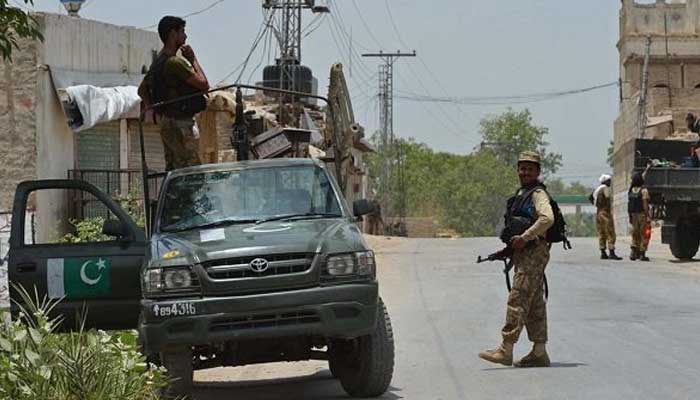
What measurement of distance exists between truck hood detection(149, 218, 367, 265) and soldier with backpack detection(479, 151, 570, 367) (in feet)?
5.71

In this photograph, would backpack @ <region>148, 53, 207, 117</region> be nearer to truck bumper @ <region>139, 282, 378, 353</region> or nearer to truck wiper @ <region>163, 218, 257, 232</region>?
truck wiper @ <region>163, 218, 257, 232</region>

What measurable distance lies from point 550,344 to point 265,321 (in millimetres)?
4238

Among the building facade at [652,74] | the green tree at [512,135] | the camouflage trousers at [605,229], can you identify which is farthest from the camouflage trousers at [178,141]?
the green tree at [512,135]

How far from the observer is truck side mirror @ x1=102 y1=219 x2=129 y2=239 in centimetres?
995

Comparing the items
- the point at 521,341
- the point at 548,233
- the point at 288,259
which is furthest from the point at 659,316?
the point at 288,259

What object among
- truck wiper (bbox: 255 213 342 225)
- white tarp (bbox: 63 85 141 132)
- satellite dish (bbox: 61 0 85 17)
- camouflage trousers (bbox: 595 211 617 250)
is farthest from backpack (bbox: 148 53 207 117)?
satellite dish (bbox: 61 0 85 17)

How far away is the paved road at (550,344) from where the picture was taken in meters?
9.50

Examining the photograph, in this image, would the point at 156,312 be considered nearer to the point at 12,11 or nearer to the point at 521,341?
the point at 12,11

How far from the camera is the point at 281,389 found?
1047cm

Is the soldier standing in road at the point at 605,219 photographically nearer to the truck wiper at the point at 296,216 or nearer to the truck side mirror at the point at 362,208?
the truck side mirror at the point at 362,208

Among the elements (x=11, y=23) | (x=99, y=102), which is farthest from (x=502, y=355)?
(x=99, y=102)

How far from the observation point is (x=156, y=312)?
861 cm

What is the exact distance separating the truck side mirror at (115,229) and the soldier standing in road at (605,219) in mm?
15743

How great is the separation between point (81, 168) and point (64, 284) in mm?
12641
